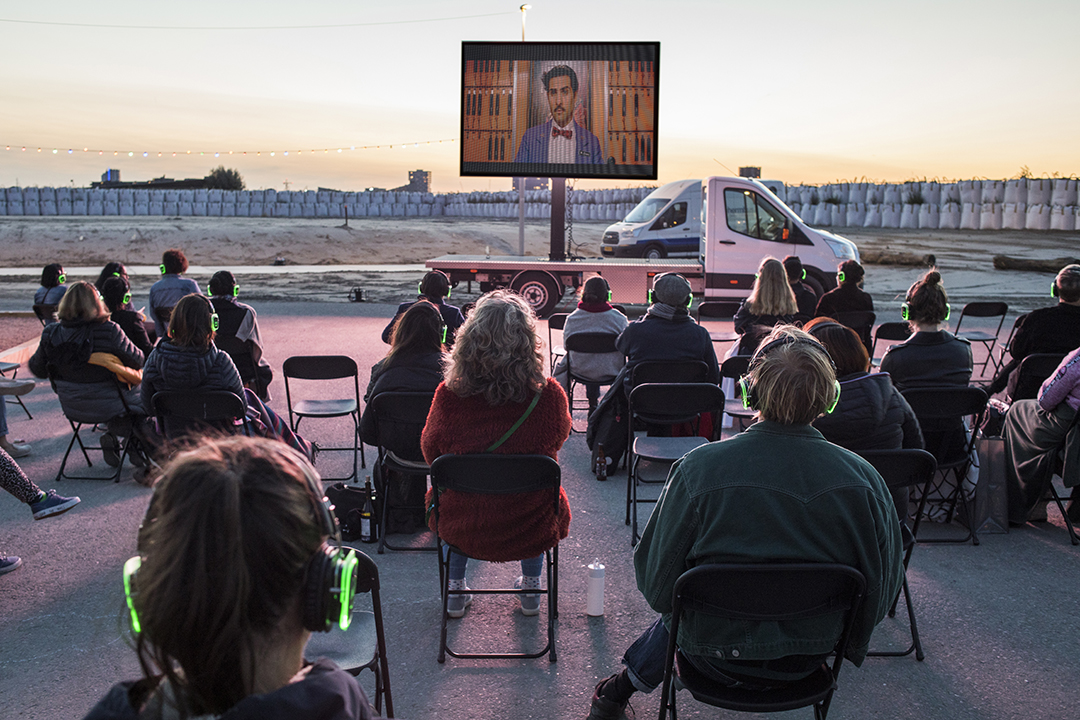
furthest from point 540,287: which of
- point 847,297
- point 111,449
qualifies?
point 111,449

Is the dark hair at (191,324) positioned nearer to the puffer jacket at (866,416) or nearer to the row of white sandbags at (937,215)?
the puffer jacket at (866,416)

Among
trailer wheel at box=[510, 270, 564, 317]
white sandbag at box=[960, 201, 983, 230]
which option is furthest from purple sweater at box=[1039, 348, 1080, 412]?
white sandbag at box=[960, 201, 983, 230]

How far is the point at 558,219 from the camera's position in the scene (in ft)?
49.9

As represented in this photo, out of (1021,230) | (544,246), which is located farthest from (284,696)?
(1021,230)

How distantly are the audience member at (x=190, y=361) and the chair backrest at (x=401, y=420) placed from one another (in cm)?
73

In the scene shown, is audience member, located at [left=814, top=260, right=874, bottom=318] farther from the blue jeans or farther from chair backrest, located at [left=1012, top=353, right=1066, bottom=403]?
the blue jeans

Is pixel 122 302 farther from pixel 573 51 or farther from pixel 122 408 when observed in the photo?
pixel 573 51

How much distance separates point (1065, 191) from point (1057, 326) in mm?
38086

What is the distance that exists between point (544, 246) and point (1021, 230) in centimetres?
2319

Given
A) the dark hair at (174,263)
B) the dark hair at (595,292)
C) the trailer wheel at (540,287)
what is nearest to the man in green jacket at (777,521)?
the dark hair at (595,292)

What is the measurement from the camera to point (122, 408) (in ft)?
18.0

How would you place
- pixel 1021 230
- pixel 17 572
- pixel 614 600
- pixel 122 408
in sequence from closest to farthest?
1. pixel 614 600
2. pixel 17 572
3. pixel 122 408
4. pixel 1021 230

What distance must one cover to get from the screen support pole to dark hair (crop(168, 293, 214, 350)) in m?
10.7

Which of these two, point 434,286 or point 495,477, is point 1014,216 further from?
point 495,477
